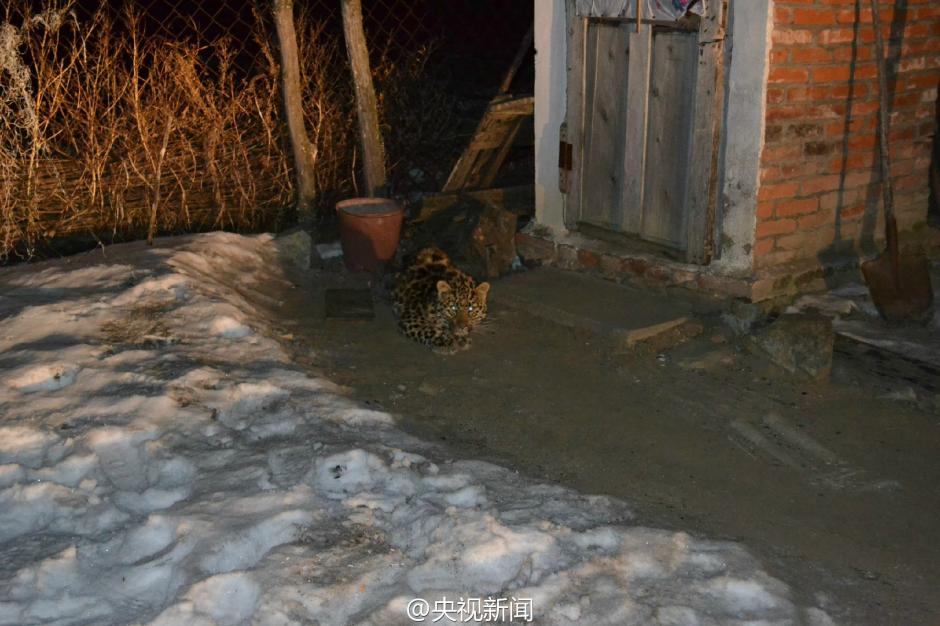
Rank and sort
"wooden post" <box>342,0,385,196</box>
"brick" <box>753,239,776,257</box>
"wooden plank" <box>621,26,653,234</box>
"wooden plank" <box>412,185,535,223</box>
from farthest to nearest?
"wooden plank" <box>412,185,535,223</box>, "wooden post" <box>342,0,385,196</box>, "wooden plank" <box>621,26,653,234</box>, "brick" <box>753,239,776,257</box>

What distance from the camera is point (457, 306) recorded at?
6.29 meters

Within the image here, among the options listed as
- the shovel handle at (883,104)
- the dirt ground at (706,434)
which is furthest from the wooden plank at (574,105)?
the shovel handle at (883,104)

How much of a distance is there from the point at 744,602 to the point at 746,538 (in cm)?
62

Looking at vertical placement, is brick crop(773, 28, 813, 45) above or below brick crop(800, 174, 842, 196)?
above

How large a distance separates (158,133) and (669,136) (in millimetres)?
4151

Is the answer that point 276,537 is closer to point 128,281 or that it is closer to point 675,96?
point 128,281

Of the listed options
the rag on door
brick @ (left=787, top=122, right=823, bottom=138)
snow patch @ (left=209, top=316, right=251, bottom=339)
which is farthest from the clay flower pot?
brick @ (left=787, top=122, right=823, bottom=138)

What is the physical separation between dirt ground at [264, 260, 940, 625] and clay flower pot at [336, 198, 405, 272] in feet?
3.23

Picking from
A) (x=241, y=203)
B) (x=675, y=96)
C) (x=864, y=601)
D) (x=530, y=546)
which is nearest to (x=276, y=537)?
(x=530, y=546)

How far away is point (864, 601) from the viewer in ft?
12.0

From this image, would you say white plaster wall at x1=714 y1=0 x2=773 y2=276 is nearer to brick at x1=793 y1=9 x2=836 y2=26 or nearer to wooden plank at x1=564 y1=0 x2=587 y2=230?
brick at x1=793 y1=9 x2=836 y2=26

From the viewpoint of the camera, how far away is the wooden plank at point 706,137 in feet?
20.3

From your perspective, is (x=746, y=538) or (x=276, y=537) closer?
(x=276, y=537)

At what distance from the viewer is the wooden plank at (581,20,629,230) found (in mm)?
6980
